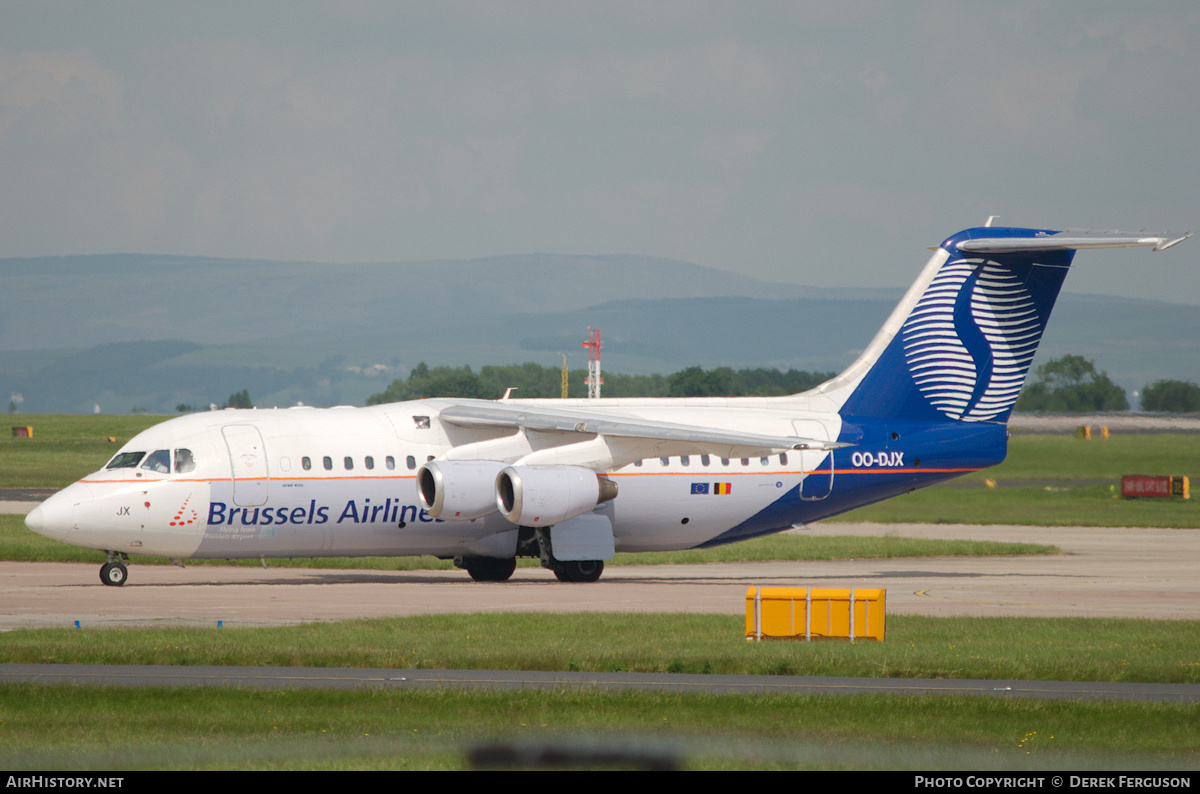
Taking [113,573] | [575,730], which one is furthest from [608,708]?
[113,573]

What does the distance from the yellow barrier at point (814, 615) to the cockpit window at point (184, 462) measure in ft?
41.5

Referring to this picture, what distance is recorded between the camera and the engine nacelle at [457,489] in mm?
29594

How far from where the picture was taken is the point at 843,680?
57.9 feet

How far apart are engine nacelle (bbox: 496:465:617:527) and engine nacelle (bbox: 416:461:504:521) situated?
0.25 meters

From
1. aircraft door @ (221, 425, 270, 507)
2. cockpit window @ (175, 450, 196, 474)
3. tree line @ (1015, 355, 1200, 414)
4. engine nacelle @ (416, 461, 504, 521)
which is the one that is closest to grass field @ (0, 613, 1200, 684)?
engine nacelle @ (416, 461, 504, 521)

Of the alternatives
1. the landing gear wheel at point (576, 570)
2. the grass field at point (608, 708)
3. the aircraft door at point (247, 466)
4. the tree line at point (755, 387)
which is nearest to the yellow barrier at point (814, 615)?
the grass field at point (608, 708)

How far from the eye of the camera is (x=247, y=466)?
2945 cm

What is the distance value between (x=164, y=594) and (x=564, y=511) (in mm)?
7751

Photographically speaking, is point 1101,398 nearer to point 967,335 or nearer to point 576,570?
point 967,335

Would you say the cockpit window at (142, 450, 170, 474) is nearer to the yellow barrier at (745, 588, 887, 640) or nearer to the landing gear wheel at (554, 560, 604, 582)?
the landing gear wheel at (554, 560, 604, 582)

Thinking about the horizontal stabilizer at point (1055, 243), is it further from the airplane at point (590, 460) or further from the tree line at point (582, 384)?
the tree line at point (582, 384)

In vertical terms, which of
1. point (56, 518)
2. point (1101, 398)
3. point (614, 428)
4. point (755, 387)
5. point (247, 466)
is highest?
point (755, 387)

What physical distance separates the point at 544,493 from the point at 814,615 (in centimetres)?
956
